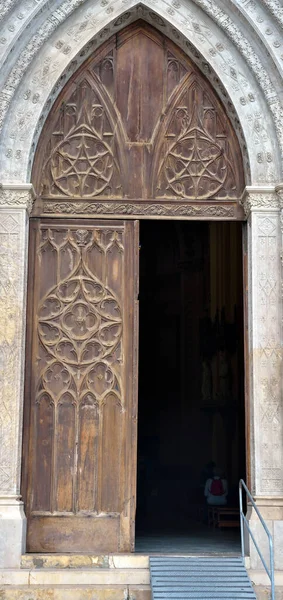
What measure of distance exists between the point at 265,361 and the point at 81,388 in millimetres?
1757

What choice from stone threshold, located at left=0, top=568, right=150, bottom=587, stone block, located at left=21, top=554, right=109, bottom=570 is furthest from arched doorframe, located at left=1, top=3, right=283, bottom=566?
stone threshold, located at left=0, top=568, right=150, bottom=587

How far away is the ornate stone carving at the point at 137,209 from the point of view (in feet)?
28.1

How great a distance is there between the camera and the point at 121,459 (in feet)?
27.0

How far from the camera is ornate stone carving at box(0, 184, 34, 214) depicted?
26.8 ft

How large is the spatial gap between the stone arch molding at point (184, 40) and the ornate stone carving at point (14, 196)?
0.09 metres

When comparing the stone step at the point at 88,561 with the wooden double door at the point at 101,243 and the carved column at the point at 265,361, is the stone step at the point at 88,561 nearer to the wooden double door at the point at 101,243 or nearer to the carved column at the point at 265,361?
the wooden double door at the point at 101,243

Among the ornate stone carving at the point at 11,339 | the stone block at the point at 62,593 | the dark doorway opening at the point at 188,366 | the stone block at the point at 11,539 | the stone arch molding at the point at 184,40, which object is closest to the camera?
the stone block at the point at 62,593

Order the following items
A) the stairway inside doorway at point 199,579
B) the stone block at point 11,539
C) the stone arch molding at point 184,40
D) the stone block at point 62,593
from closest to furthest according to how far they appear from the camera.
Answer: the stairway inside doorway at point 199,579 → the stone block at point 62,593 → the stone block at point 11,539 → the stone arch molding at point 184,40

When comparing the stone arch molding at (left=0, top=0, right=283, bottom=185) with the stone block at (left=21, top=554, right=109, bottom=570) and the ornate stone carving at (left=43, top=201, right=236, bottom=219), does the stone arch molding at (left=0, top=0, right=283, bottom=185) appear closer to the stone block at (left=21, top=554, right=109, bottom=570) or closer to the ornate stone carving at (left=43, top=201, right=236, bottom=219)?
the ornate stone carving at (left=43, top=201, right=236, bottom=219)

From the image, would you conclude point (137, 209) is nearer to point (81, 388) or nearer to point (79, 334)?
point (79, 334)

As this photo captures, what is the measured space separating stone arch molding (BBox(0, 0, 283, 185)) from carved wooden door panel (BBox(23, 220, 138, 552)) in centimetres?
100

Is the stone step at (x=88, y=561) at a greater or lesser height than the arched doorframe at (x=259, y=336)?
lesser

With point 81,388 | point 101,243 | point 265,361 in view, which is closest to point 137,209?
point 101,243

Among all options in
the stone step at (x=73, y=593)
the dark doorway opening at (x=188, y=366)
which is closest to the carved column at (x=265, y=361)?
the stone step at (x=73, y=593)
